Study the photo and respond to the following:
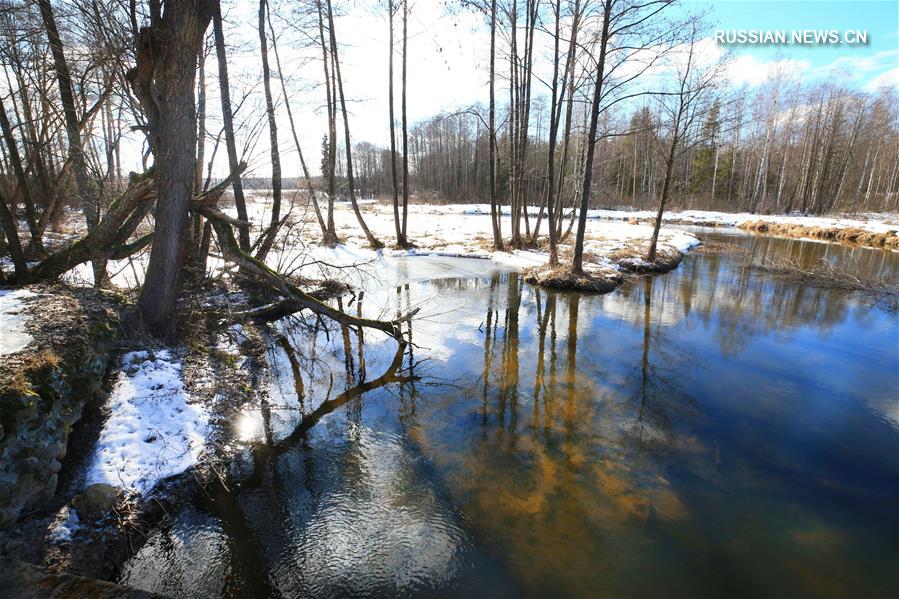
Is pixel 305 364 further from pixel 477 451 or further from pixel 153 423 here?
pixel 477 451

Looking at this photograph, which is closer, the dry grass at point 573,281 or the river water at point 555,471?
the river water at point 555,471

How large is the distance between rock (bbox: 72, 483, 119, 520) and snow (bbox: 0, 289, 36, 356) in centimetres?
166

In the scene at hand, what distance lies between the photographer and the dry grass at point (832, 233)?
2225cm

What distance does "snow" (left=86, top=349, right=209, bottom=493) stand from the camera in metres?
4.38

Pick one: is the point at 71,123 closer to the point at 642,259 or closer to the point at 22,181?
the point at 22,181

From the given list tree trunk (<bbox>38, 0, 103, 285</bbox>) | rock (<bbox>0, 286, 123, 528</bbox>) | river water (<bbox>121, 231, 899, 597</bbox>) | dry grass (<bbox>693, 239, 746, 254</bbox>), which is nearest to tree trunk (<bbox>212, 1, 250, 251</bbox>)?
tree trunk (<bbox>38, 0, 103, 285</bbox>)

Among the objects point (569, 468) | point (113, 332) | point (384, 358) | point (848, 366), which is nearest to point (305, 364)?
point (384, 358)

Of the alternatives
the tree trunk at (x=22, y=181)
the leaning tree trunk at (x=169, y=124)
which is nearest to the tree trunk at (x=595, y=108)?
the leaning tree trunk at (x=169, y=124)

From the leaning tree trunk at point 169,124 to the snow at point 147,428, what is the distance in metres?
1.04

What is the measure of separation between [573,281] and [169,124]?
1104cm

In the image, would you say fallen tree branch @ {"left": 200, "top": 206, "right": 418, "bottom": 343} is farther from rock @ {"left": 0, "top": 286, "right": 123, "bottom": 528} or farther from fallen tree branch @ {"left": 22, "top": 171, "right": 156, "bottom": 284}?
rock @ {"left": 0, "top": 286, "right": 123, "bottom": 528}

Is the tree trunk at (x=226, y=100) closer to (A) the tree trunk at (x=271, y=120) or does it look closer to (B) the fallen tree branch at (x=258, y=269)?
(A) the tree trunk at (x=271, y=120)

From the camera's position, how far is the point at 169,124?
615 centimetres

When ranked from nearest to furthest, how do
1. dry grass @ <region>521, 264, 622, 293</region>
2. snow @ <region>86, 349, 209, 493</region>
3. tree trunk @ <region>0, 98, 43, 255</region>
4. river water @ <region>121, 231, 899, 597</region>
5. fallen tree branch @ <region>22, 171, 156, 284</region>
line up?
river water @ <region>121, 231, 899, 597</region>, snow @ <region>86, 349, 209, 493</region>, fallen tree branch @ <region>22, 171, 156, 284</region>, tree trunk @ <region>0, 98, 43, 255</region>, dry grass @ <region>521, 264, 622, 293</region>
